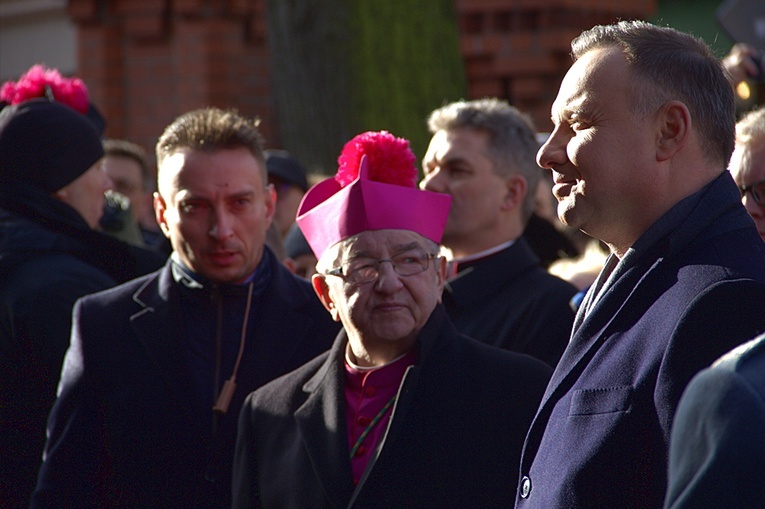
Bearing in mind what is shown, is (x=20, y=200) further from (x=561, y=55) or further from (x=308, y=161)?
(x=561, y=55)

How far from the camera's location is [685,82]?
6.77 feet

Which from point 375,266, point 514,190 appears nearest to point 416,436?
point 375,266

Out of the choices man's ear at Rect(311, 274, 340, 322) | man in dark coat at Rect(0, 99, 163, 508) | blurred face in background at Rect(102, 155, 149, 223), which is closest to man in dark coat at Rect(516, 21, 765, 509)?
man's ear at Rect(311, 274, 340, 322)

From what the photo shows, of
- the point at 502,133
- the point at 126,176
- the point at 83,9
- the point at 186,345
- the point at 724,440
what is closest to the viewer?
Answer: the point at 724,440

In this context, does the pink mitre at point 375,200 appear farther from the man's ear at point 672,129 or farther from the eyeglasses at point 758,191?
the man's ear at point 672,129

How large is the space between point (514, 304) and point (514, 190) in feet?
2.13

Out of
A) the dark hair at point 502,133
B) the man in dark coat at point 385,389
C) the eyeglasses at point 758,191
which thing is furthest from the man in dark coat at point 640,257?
the dark hair at point 502,133

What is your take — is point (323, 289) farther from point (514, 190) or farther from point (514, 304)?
point (514, 190)

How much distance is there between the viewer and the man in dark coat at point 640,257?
5.99 feet

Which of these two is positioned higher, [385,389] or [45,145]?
[45,145]

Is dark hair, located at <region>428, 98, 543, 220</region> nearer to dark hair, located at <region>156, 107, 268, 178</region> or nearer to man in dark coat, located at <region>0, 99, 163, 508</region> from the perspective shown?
dark hair, located at <region>156, 107, 268, 178</region>

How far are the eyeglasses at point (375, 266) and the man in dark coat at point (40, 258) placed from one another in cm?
110

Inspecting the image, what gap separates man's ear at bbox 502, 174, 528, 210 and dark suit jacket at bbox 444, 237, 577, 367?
0.25m

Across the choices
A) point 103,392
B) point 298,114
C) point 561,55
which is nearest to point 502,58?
point 561,55
